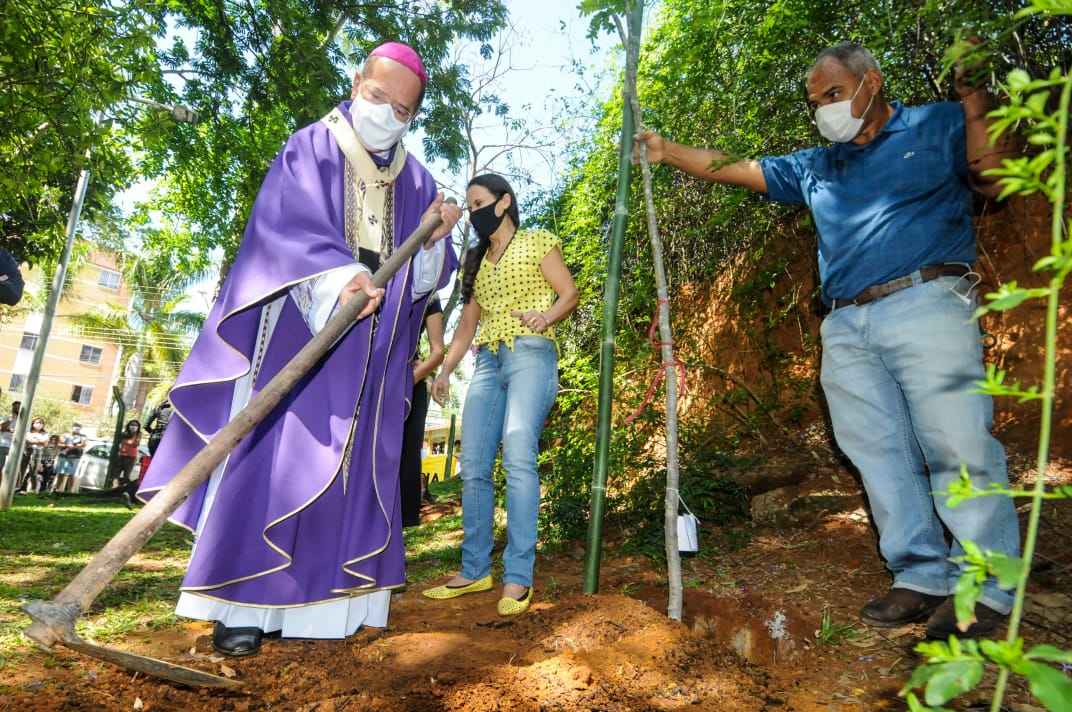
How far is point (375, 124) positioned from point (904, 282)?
82.9 inches

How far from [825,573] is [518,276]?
1.98 metres

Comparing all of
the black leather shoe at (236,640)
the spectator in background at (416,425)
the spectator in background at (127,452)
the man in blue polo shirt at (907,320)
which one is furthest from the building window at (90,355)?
the man in blue polo shirt at (907,320)

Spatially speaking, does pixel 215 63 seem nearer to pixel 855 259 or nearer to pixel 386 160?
pixel 386 160

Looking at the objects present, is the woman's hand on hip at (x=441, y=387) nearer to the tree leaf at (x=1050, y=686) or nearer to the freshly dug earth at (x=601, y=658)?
the freshly dug earth at (x=601, y=658)

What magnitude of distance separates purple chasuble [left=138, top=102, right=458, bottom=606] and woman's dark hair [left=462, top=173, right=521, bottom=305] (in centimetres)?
67

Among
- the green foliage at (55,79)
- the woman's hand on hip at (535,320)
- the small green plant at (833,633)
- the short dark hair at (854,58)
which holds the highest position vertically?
the green foliage at (55,79)

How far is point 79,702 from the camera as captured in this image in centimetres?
176

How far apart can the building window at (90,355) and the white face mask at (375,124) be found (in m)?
49.8

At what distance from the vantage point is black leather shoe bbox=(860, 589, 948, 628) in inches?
89.0

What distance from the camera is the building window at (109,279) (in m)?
45.6

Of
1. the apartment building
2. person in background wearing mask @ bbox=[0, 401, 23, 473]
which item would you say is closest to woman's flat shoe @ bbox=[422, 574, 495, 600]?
person in background wearing mask @ bbox=[0, 401, 23, 473]

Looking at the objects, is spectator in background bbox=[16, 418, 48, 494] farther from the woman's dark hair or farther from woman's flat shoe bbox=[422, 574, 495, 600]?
the woman's dark hair

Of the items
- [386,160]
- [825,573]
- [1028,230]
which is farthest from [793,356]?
[386,160]

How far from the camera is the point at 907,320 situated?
2.29 m
